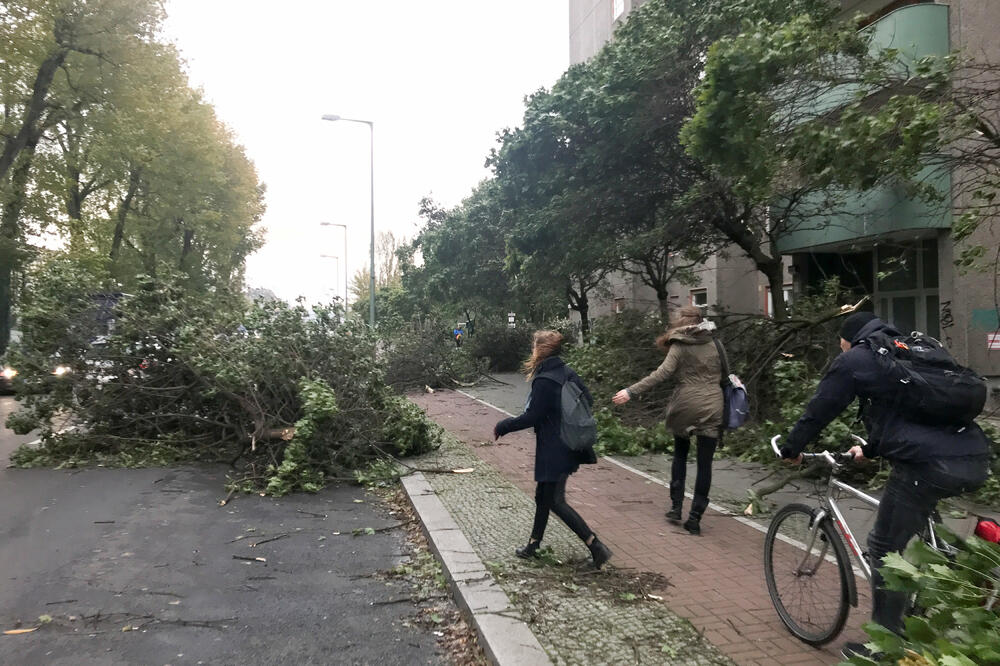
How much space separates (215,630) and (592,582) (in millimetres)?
2266

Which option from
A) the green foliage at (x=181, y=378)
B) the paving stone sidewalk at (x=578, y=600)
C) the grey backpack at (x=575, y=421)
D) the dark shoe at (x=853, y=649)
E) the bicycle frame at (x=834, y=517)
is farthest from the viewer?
the green foliage at (x=181, y=378)

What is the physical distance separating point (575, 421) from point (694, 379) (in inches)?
59.5

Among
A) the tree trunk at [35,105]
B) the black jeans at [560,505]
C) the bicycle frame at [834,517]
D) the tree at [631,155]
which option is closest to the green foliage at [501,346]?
the tree at [631,155]

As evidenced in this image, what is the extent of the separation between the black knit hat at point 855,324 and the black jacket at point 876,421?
0.10ft

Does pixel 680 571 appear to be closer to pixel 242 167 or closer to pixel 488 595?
pixel 488 595

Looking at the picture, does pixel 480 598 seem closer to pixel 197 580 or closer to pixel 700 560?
pixel 700 560

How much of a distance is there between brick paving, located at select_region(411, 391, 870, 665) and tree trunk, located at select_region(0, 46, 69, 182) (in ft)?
57.3

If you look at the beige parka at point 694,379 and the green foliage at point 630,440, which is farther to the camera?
the green foliage at point 630,440

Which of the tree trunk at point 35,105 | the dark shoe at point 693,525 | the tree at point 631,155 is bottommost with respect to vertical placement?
the dark shoe at point 693,525

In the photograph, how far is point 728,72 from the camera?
21.3 ft

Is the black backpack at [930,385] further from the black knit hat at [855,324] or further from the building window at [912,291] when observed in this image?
the building window at [912,291]

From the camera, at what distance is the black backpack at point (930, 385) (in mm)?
2768

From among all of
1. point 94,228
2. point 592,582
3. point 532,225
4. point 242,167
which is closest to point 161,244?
point 94,228

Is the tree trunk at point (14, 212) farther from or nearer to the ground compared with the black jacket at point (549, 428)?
farther from the ground
